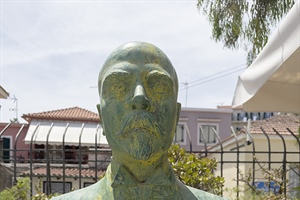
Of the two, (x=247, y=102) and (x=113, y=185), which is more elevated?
(x=247, y=102)

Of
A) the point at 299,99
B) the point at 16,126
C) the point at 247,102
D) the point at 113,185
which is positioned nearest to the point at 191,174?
the point at 247,102

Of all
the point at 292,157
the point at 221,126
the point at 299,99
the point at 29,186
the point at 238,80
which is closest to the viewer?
the point at 238,80

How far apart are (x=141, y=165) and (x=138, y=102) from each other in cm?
15

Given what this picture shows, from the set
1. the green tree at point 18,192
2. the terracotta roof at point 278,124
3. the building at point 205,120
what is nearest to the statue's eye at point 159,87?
the green tree at point 18,192

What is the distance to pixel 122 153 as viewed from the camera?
3.40 ft

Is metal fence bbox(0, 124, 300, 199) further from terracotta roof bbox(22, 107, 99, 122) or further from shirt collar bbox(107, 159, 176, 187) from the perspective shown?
terracotta roof bbox(22, 107, 99, 122)

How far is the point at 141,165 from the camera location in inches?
41.2

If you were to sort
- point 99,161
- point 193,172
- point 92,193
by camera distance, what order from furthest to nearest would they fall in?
point 99,161
point 193,172
point 92,193

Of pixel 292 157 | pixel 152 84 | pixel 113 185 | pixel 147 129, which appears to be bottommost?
pixel 292 157

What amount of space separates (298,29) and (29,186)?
3459 millimetres

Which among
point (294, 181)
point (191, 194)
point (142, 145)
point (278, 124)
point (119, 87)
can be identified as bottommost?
point (294, 181)

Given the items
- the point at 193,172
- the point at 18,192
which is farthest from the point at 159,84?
the point at 18,192

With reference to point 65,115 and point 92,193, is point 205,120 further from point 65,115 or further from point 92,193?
point 92,193

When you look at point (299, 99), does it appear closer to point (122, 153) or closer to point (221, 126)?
point (122, 153)
